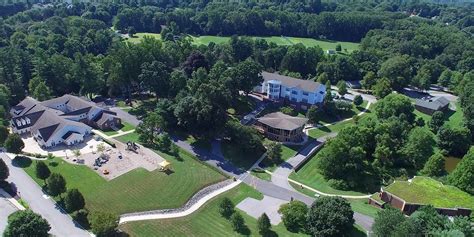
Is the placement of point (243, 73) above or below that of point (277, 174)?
above

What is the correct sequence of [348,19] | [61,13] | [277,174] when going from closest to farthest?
[277,174] → [61,13] → [348,19]

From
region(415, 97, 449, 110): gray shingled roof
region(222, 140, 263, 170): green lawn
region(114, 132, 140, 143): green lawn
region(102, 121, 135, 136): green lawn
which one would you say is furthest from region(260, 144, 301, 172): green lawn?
region(415, 97, 449, 110): gray shingled roof

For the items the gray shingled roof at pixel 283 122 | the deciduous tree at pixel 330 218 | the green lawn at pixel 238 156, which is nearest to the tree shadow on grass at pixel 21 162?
the green lawn at pixel 238 156

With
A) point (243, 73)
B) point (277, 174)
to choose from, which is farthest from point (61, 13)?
point (277, 174)

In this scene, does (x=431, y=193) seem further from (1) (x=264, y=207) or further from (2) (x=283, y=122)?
(2) (x=283, y=122)

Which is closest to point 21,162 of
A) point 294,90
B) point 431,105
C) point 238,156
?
point 238,156

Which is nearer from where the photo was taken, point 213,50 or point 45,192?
point 45,192

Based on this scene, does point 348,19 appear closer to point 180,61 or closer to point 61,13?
point 180,61
